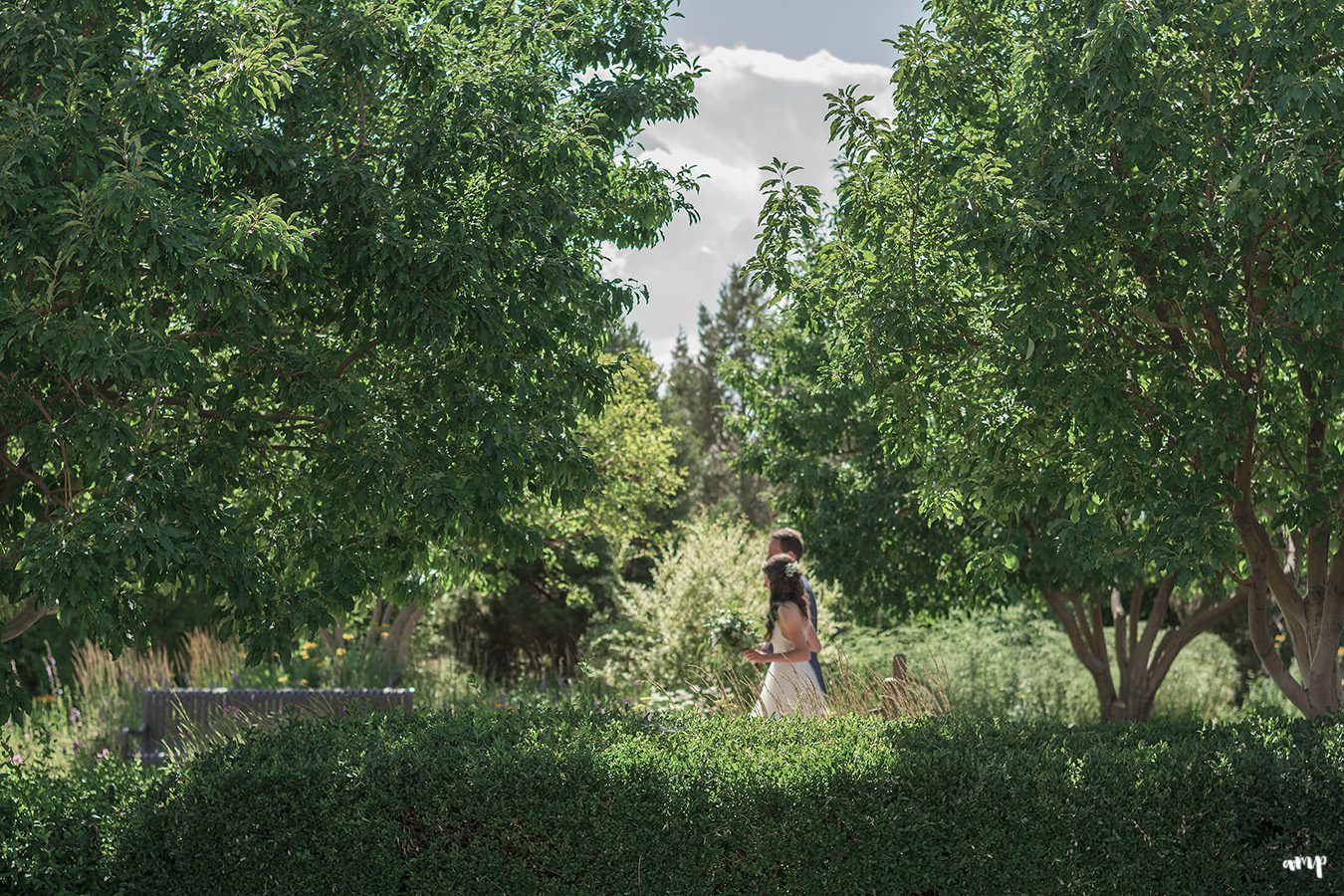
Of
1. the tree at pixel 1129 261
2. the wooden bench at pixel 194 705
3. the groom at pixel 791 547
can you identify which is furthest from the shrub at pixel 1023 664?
the tree at pixel 1129 261

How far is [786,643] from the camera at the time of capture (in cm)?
869

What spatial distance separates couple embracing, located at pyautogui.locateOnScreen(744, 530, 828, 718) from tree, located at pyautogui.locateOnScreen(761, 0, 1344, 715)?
1650 mm

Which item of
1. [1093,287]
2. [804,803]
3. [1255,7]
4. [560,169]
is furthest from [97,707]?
[1255,7]

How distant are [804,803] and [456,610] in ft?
52.5

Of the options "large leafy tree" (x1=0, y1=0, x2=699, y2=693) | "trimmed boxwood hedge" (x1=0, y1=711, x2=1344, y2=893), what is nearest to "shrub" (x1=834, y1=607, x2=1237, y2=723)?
"trimmed boxwood hedge" (x1=0, y1=711, x2=1344, y2=893)

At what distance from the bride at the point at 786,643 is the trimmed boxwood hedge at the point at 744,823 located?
286 centimetres

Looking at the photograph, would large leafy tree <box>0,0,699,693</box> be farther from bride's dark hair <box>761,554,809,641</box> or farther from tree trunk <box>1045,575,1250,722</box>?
tree trunk <box>1045,575,1250,722</box>

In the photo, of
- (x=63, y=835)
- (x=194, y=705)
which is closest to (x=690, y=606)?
(x=194, y=705)

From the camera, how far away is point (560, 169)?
6.73 m

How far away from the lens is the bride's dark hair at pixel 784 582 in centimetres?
858

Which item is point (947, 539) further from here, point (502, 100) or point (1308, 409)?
point (502, 100)

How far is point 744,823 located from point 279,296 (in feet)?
11.6

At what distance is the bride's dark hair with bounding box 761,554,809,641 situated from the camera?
8.58 meters

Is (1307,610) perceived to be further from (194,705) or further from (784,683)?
(194,705)
